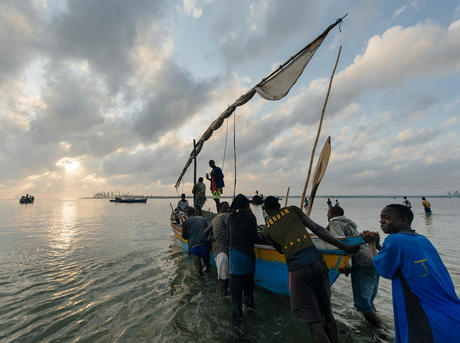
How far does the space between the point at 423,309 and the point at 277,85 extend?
6794mm

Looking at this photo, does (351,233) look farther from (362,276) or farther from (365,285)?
(365,285)

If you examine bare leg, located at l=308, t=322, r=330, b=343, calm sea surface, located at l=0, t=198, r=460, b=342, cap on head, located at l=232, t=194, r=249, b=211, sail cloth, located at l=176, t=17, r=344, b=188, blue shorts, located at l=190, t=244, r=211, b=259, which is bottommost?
calm sea surface, located at l=0, t=198, r=460, b=342

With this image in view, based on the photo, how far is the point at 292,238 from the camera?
3100 mm

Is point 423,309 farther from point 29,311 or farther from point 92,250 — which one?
point 92,250

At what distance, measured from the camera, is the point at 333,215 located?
462cm

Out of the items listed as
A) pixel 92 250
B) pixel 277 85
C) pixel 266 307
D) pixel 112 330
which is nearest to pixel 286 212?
pixel 266 307

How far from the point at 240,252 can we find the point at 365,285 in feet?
7.84

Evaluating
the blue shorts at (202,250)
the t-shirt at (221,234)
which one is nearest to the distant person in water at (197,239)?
the blue shorts at (202,250)

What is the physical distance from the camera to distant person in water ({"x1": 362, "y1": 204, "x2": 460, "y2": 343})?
1781 mm

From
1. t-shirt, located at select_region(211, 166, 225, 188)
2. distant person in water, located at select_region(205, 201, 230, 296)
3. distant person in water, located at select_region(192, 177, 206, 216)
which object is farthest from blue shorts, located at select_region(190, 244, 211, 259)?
distant person in water, located at select_region(192, 177, 206, 216)

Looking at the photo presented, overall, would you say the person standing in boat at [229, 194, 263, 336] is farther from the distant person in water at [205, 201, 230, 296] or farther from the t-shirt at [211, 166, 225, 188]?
the t-shirt at [211, 166, 225, 188]

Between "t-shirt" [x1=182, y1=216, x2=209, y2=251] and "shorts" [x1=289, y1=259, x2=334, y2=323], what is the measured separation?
12.4 feet

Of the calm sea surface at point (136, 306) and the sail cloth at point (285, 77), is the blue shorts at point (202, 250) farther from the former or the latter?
the sail cloth at point (285, 77)

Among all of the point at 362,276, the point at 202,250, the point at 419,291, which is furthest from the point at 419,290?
the point at 202,250
